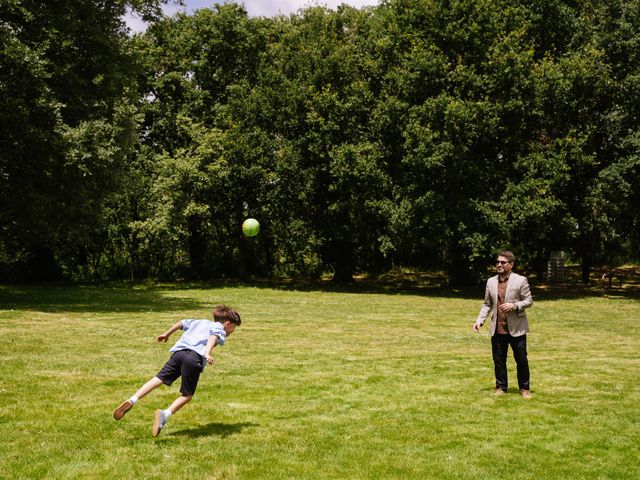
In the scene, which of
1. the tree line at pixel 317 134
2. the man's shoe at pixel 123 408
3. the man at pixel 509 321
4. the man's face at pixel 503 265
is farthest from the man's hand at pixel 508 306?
the tree line at pixel 317 134

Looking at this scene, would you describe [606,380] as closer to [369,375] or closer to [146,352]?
[369,375]

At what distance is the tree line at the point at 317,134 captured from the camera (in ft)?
88.6

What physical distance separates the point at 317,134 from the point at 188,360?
31288 mm

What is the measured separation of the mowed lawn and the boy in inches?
15.2

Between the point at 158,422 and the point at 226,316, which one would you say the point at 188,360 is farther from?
the point at 158,422

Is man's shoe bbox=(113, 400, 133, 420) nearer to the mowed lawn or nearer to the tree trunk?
the mowed lawn

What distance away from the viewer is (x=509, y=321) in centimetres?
1146

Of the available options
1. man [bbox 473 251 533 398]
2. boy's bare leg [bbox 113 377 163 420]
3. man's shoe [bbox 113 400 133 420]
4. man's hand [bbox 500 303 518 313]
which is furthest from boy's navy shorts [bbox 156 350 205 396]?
man's hand [bbox 500 303 518 313]

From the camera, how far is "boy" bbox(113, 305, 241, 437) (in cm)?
867

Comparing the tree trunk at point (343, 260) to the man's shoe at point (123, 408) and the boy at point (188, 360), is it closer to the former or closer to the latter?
the boy at point (188, 360)

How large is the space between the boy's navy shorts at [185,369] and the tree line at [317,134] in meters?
18.3

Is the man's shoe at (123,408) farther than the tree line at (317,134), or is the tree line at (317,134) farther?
the tree line at (317,134)

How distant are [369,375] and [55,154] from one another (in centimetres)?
1763

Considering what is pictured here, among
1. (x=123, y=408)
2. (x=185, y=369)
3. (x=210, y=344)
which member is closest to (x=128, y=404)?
(x=123, y=408)
